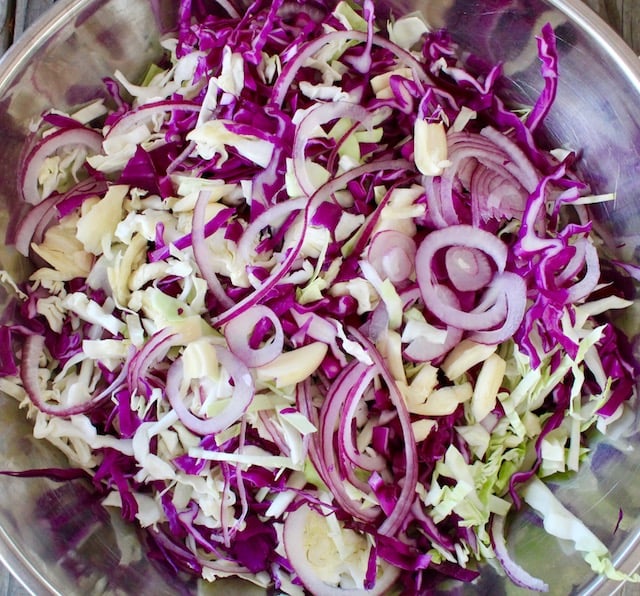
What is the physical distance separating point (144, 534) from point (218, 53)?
79 centimetres

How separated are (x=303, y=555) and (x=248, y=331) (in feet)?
1.15

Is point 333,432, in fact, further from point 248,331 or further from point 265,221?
point 265,221

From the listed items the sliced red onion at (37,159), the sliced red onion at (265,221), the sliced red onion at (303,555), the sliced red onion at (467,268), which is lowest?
the sliced red onion at (303,555)

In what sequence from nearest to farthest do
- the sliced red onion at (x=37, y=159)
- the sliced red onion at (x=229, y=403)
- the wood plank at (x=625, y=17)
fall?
the sliced red onion at (x=229, y=403)
the sliced red onion at (x=37, y=159)
the wood plank at (x=625, y=17)

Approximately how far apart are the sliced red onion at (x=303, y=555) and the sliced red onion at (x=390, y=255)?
37 centimetres

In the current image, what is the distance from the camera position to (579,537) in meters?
1.03

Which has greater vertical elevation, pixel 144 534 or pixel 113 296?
pixel 113 296

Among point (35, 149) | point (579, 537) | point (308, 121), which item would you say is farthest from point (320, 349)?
point (35, 149)

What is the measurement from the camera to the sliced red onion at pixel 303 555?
1056mm

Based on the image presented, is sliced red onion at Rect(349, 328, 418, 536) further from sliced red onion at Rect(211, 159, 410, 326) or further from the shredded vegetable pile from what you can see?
sliced red onion at Rect(211, 159, 410, 326)

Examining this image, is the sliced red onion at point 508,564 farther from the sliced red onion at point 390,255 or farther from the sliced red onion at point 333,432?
the sliced red onion at point 390,255

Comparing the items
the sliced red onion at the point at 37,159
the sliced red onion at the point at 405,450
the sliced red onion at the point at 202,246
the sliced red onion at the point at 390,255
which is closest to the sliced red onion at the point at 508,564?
the sliced red onion at the point at 405,450

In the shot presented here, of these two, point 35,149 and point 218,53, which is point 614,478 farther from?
point 35,149

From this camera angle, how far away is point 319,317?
1032 mm
